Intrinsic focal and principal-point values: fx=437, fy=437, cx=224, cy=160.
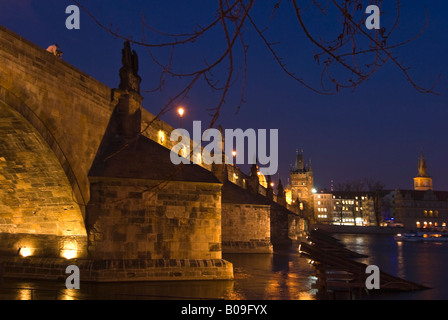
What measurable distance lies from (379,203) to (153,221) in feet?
282

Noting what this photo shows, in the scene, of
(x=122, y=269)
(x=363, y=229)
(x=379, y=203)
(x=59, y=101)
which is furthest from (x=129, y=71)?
(x=379, y=203)

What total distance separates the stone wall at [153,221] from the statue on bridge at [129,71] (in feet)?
14.7

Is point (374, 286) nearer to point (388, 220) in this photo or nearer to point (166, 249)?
point (166, 249)

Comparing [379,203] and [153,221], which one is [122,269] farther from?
[379,203]

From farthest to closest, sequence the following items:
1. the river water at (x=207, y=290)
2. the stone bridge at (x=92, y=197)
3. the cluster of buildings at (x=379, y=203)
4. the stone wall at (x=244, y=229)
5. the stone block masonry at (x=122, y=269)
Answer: the cluster of buildings at (x=379, y=203) → the stone wall at (x=244, y=229) → the stone block masonry at (x=122, y=269) → the stone bridge at (x=92, y=197) → the river water at (x=207, y=290)

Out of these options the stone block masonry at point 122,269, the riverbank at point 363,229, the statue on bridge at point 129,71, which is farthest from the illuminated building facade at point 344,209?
the stone block masonry at point 122,269

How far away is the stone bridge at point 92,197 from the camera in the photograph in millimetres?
13422

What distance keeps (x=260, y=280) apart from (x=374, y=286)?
14.6ft

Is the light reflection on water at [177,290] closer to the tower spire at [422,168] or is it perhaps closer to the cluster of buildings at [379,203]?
the cluster of buildings at [379,203]

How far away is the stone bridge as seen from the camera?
1342 cm

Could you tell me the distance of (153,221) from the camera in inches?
597

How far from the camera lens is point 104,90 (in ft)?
53.9

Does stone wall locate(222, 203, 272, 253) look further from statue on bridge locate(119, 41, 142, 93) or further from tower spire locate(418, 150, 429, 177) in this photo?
tower spire locate(418, 150, 429, 177)
